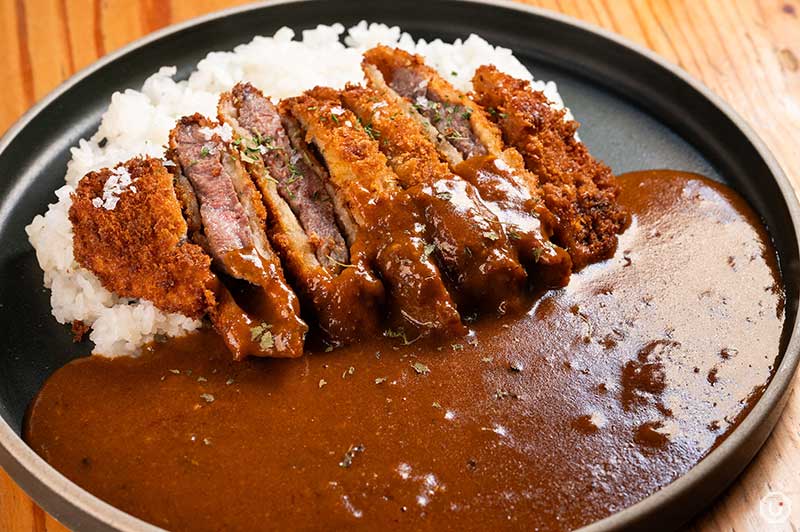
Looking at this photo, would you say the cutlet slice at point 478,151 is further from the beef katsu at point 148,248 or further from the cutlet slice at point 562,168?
the beef katsu at point 148,248

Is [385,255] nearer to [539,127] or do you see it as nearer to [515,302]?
[515,302]

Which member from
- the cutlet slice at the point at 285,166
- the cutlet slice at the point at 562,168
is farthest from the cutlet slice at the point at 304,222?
the cutlet slice at the point at 562,168

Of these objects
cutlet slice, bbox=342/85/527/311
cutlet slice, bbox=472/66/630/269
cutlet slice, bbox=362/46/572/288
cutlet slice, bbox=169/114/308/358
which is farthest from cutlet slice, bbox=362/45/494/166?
cutlet slice, bbox=169/114/308/358

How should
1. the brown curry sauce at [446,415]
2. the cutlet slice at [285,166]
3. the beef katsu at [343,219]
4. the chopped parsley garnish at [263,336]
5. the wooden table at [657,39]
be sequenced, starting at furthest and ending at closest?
the wooden table at [657,39]
the cutlet slice at [285,166]
the beef katsu at [343,219]
the chopped parsley garnish at [263,336]
the brown curry sauce at [446,415]

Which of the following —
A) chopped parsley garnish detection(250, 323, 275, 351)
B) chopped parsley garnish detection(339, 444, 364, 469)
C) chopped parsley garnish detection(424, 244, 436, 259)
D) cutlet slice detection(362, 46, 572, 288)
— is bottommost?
chopped parsley garnish detection(339, 444, 364, 469)

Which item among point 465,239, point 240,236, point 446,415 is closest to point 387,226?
A: point 465,239

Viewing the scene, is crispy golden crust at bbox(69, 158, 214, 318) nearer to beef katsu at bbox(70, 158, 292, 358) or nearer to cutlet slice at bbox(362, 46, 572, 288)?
beef katsu at bbox(70, 158, 292, 358)

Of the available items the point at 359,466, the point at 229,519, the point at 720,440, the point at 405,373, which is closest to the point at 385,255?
the point at 405,373
